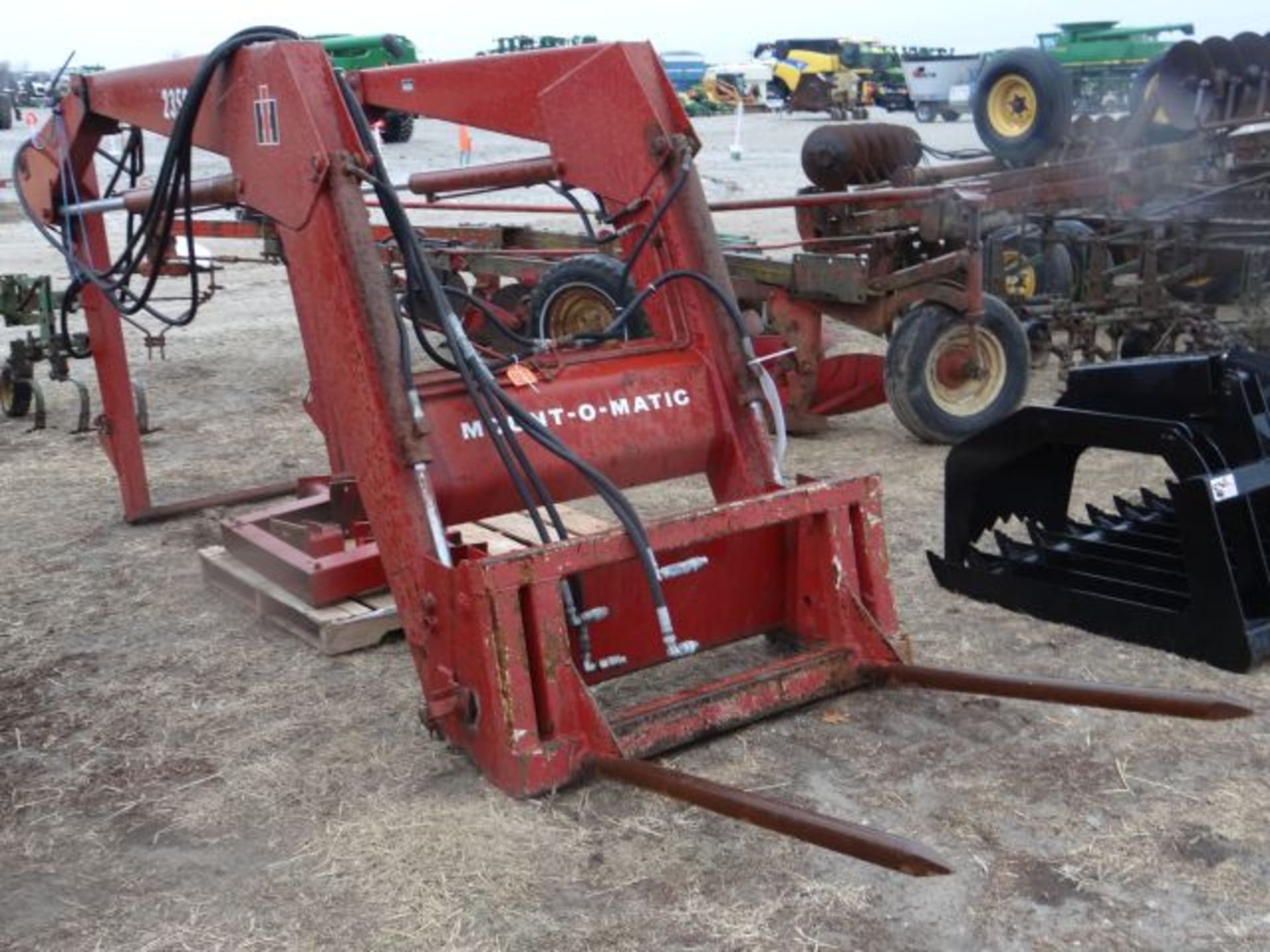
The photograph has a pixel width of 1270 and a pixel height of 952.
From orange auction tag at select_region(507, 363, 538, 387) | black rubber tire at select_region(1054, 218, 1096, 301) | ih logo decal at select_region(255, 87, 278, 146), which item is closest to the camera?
ih logo decal at select_region(255, 87, 278, 146)

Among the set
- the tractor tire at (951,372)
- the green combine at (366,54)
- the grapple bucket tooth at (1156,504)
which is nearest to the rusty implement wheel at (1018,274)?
the tractor tire at (951,372)

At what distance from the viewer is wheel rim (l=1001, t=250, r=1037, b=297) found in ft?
33.1

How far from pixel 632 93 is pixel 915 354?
3.35 metres

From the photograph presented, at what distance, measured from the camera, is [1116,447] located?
4.47 metres

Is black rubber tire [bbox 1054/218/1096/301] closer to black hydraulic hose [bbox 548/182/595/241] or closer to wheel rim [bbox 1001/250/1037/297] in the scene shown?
wheel rim [bbox 1001/250/1037/297]

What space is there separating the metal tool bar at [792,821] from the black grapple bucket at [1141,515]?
1.89 metres

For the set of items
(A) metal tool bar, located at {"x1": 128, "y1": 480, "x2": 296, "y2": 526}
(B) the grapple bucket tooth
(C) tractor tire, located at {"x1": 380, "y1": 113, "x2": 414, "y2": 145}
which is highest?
(C) tractor tire, located at {"x1": 380, "y1": 113, "x2": 414, "y2": 145}

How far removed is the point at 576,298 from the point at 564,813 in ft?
16.9

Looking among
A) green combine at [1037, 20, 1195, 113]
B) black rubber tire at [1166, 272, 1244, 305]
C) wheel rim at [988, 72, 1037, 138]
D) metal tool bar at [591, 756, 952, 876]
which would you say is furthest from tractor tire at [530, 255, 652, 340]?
green combine at [1037, 20, 1195, 113]

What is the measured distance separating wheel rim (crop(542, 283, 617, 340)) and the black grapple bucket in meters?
3.52

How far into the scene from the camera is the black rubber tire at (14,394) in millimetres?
8438

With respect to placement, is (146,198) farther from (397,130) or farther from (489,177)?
(397,130)

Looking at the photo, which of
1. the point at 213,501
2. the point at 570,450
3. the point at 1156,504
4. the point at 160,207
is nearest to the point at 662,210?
the point at 570,450

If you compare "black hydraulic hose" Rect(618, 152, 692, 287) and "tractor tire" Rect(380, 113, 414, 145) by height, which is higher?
"tractor tire" Rect(380, 113, 414, 145)
